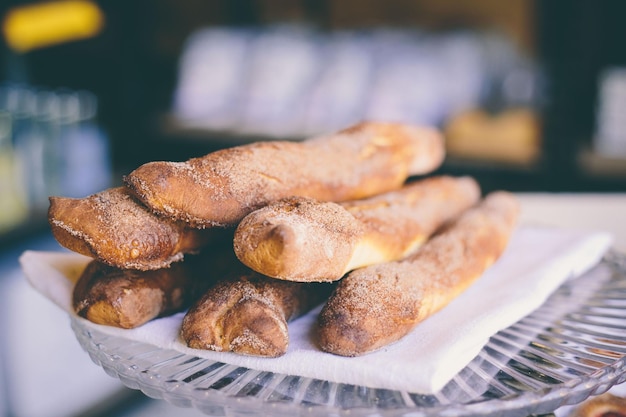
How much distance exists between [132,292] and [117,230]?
77mm

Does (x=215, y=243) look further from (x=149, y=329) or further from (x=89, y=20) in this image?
(x=89, y=20)

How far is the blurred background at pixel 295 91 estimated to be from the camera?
2021 mm

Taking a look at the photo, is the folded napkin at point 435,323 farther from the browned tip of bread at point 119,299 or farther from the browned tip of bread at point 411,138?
the browned tip of bread at point 411,138

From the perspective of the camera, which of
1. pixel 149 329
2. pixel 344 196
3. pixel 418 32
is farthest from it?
pixel 418 32

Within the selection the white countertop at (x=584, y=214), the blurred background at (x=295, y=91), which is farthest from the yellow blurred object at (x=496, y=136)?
the white countertop at (x=584, y=214)

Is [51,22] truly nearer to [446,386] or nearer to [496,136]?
[496,136]

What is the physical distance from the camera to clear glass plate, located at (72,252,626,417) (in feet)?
1.69

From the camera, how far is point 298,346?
611 millimetres

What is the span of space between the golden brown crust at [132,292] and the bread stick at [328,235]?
5.3 inches

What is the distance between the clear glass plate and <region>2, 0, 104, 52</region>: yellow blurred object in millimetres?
2354

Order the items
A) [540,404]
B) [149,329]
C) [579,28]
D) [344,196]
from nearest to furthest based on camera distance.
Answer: [540,404], [149,329], [344,196], [579,28]

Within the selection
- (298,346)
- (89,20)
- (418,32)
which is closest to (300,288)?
(298,346)

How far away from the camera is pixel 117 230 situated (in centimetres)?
60

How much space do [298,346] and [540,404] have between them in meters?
0.21
